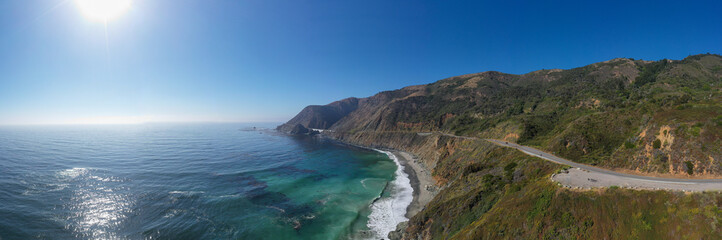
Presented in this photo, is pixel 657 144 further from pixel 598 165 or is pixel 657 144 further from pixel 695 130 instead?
pixel 598 165

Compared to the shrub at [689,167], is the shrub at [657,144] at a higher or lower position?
higher

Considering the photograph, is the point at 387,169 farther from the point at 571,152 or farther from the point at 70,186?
the point at 70,186

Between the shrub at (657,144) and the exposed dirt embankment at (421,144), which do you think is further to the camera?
the exposed dirt embankment at (421,144)

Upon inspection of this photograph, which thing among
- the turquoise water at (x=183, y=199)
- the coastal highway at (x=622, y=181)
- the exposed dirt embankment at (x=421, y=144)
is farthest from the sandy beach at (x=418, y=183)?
the coastal highway at (x=622, y=181)

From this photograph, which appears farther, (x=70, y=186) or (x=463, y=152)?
(x=463, y=152)

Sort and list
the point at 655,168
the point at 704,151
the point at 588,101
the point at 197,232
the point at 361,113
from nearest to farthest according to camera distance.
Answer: the point at 704,151 < the point at 655,168 < the point at 197,232 < the point at 588,101 < the point at 361,113

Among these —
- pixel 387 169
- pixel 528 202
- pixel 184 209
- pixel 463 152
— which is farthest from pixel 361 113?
pixel 528 202

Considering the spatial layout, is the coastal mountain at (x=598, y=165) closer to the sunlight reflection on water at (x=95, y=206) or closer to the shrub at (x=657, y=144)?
the shrub at (x=657, y=144)
